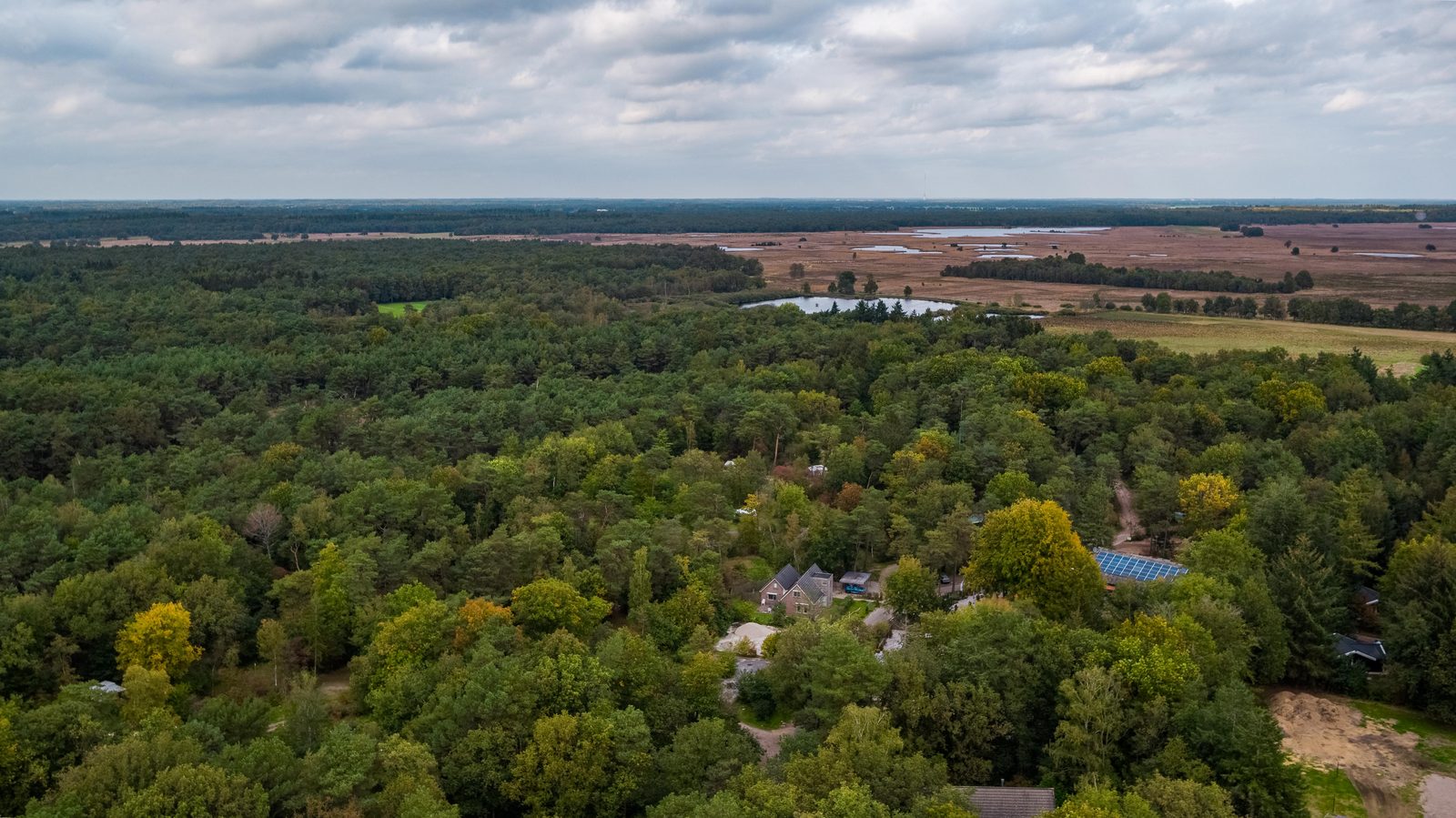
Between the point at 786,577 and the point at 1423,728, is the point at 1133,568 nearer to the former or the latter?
the point at 1423,728

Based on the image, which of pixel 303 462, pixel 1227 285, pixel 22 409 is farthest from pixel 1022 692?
pixel 1227 285

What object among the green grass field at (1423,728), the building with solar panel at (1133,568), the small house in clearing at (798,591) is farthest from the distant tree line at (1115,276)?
the small house in clearing at (798,591)

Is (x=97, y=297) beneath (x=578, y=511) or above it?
above

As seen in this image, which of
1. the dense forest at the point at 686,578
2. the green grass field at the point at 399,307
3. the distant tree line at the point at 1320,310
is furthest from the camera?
the green grass field at the point at 399,307

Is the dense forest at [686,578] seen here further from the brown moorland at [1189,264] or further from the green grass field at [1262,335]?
the brown moorland at [1189,264]

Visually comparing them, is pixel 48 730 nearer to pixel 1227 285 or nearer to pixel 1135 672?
pixel 1135 672

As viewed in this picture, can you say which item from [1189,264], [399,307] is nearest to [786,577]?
[399,307]

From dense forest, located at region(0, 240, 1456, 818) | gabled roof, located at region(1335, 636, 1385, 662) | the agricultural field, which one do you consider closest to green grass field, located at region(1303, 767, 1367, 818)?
dense forest, located at region(0, 240, 1456, 818)
